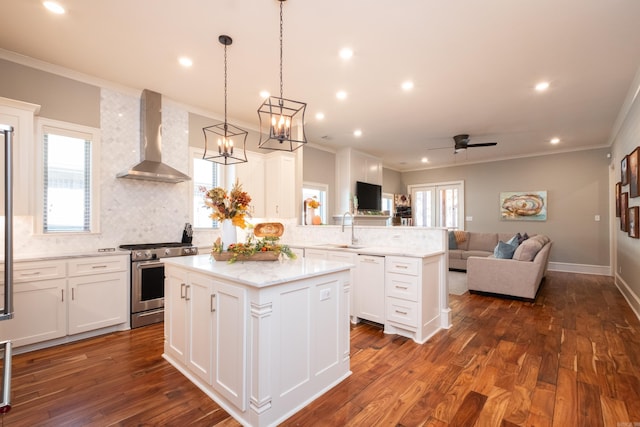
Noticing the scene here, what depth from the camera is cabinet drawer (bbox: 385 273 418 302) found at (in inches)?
125

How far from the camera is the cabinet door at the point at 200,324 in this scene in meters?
2.14

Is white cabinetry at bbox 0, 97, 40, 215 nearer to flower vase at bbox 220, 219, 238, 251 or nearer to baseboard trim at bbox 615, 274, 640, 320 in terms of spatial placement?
flower vase at bbox 220, 219, 238, 251

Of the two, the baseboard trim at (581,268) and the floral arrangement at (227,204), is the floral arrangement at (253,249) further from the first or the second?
the baseboard trim at (581,268)

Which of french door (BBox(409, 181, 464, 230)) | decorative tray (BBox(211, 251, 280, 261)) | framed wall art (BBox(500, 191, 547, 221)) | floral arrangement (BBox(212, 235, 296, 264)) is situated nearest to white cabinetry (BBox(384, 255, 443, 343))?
floral arrangement (BBox(212, 235, 296, 264))

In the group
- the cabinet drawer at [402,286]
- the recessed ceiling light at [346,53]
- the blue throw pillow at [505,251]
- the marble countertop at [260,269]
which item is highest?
the recessed ceiling light at [346,53]

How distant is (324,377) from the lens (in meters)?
2.22

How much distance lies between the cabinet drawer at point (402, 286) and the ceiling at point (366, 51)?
2.27 m

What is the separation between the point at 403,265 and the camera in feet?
10.7

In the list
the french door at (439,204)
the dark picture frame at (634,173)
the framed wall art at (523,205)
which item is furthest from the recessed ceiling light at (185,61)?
the framed wall art at (523,205)

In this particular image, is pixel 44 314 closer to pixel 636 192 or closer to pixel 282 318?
pixel 282 318

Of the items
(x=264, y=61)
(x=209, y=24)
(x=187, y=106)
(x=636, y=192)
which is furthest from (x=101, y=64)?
(x=636, y=192)

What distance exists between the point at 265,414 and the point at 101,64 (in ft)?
12.3

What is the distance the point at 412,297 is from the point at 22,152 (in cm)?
405

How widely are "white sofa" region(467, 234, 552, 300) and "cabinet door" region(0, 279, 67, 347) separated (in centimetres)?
542
